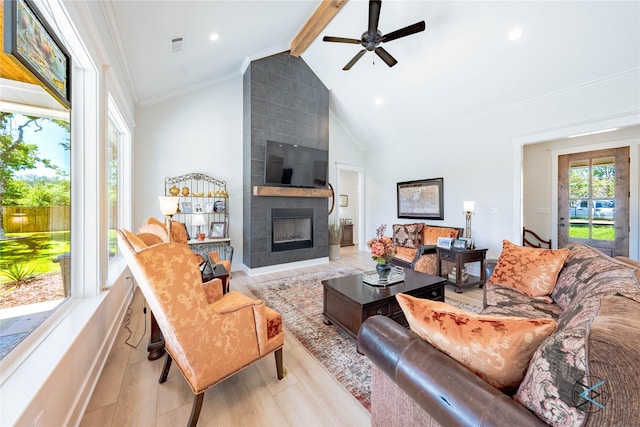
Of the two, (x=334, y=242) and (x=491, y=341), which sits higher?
(x=491, y=341)

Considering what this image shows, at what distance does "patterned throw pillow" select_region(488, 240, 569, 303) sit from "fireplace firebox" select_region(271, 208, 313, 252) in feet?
10.7

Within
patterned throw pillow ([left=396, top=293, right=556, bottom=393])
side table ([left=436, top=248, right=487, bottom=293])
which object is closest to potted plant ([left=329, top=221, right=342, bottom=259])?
side table ([left=436, top=248, right=487, bottom=293])

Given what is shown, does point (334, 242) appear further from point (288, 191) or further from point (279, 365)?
point (279, 365)

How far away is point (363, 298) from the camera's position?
6.72 ft

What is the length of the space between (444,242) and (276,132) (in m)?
3.46

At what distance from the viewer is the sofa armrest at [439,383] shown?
62 cm

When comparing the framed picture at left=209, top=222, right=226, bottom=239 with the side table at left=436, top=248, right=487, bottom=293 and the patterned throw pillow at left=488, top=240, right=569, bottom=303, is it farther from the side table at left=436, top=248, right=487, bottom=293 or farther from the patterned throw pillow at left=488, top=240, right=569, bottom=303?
the patterned throw pillow at left=488, top=240, right=569, bottom=303

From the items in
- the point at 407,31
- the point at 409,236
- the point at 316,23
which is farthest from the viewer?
the point at 409,236

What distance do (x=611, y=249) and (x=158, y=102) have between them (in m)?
7.93

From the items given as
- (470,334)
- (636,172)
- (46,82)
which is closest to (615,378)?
(470,334)

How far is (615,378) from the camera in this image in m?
0.54

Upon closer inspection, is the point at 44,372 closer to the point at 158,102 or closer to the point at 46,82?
the point at 46,82

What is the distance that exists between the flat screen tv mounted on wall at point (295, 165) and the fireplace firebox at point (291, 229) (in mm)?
559

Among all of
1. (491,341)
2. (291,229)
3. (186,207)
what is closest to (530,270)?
(491,341)
